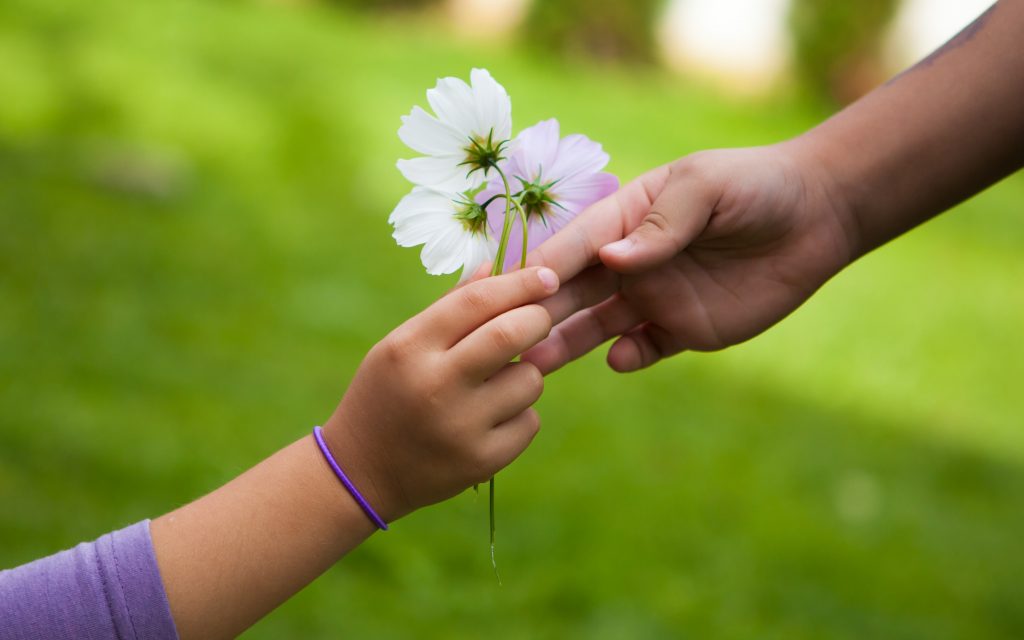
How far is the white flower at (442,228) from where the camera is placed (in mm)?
1097

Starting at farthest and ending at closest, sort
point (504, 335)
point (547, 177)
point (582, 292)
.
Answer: point (582, 292) < point (547, 177) < point (504, 335)

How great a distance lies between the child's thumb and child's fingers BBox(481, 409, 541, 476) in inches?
8.1

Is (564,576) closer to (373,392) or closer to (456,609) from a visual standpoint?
(456,609)

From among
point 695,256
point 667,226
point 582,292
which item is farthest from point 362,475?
point 695,256

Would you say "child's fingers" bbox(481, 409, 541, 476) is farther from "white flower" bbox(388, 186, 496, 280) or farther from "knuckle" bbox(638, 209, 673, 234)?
"knuckle" bbox(638, 209, 673, 234)

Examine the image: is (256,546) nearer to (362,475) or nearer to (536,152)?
(362,475)

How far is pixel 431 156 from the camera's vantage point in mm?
1114

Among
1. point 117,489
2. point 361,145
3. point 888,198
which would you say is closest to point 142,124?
point 361,145

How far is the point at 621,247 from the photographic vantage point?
1.21m

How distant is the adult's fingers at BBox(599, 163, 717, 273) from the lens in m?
1.21

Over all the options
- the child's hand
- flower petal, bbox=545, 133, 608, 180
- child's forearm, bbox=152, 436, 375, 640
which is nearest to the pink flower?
flower petal, bbox=545, 133, 608, 180

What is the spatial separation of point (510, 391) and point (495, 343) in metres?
0.07

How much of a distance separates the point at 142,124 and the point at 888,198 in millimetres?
3663

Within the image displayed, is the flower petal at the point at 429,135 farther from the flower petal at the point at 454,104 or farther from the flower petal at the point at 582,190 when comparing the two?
the flower petal at the point at 582,190
